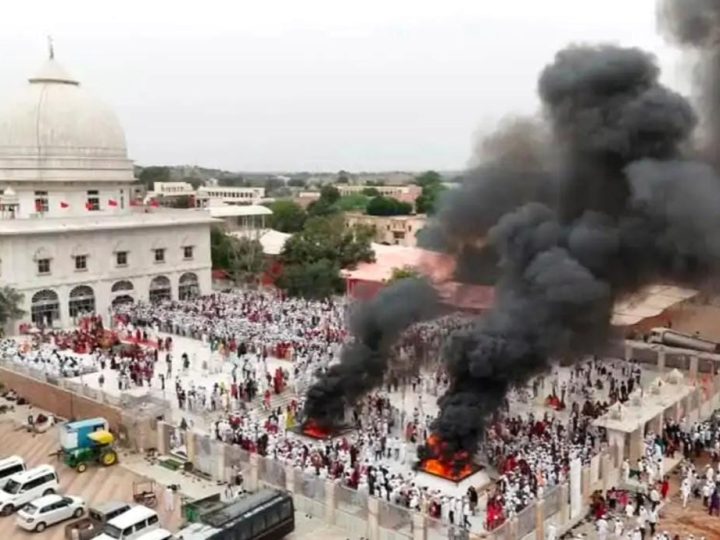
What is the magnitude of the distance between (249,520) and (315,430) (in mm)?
6344

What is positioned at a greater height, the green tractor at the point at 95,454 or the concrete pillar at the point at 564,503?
the concrete pillar at the point at 564,503

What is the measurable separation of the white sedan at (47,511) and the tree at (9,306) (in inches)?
764

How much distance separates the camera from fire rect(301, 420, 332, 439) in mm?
21172

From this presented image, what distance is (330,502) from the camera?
655 inches

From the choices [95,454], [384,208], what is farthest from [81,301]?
[384,208]

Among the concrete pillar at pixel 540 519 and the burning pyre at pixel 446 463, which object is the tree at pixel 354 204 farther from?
the concrete pillar at pixel 540 519

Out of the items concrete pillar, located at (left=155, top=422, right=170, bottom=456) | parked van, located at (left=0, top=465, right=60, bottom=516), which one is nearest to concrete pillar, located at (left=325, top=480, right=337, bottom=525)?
concrete pillar, located at (left=155, top=422, right=170, bottom=456)

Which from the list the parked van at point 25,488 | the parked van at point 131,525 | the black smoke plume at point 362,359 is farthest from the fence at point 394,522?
the parked van at point 25,488

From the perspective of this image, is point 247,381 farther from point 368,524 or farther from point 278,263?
point 278,263

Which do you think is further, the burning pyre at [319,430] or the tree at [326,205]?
the tree at [326,205]

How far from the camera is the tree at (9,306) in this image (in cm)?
3456

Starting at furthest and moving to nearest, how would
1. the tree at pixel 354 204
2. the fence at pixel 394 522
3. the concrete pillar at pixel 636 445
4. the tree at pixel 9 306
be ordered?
1. the tree at pixel 354 204
2. the tree at pixel 9 306
3. the concrete pillar at pixel 636 445
4. the fence at pixel 394 522

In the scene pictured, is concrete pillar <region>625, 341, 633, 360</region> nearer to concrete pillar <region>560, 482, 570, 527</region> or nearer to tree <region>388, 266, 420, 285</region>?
concrete pillar <region>560, 482, 570, 527</region>

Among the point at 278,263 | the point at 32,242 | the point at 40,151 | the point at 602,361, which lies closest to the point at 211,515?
the point at 602,361
